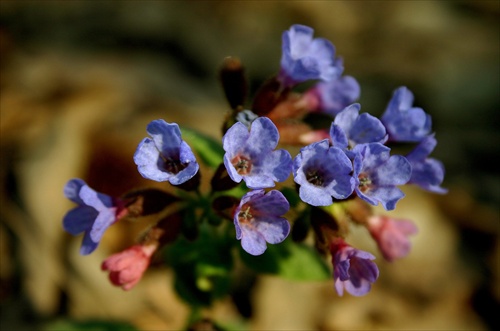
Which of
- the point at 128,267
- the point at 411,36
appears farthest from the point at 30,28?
the point at 128,267

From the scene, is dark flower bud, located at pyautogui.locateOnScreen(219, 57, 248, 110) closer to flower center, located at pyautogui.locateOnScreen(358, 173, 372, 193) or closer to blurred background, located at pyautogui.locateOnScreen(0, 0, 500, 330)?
flower center, located at pyautogui.locateOnScreen(358, 173, 372, 193)

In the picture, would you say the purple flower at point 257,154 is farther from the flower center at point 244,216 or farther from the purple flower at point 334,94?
the purple flower at point 334,94

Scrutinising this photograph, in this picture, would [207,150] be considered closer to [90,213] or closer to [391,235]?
[90,213]

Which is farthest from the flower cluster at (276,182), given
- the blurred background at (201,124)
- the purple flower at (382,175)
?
the blurred background at (201,124)

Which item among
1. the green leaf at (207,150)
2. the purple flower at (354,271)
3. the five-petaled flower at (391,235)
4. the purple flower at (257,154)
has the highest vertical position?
the purple flower at (257,154)

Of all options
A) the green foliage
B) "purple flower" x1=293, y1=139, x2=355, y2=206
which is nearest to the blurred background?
the green foliage

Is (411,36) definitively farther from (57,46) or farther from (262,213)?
(262,213)
